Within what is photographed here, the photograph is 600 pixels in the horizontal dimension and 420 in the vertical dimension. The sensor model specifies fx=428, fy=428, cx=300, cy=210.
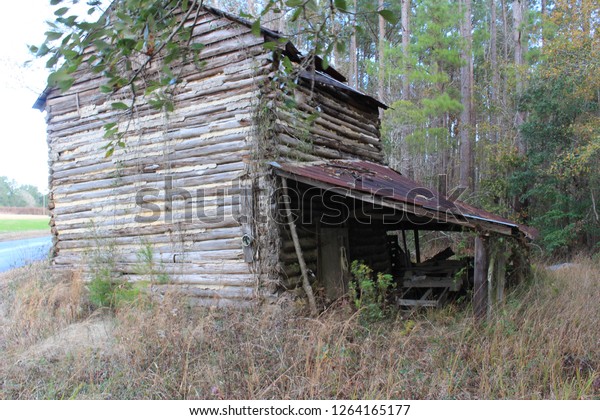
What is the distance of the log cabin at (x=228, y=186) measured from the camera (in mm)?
6926

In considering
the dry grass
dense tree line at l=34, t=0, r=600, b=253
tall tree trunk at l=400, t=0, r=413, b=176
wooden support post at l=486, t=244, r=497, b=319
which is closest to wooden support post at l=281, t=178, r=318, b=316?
the dry grass

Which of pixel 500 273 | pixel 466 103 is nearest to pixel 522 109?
pixel 466 103

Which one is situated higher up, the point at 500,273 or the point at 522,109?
the point at 522,109

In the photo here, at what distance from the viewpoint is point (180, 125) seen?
789 centimetres

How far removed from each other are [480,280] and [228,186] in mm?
4211

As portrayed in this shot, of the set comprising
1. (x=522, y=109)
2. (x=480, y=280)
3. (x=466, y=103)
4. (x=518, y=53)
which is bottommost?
(x=480, y=280)

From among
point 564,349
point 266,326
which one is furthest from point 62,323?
point 564,349

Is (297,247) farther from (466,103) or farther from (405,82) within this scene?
(466,103)

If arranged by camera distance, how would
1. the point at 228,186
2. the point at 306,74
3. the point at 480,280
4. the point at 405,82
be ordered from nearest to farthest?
the point at 480,280 < the point at 228,186 < the point at 306,74 < the point at 405,82

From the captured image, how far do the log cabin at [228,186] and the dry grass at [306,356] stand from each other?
3.13ft

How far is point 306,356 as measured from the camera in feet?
15.3

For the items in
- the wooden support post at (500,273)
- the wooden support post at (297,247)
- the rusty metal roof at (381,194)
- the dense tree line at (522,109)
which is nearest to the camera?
the rusty metal roof at (381,194)

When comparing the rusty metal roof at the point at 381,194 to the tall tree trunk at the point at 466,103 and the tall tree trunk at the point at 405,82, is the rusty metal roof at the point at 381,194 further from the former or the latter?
the tall tree trunk at the point at 405,82

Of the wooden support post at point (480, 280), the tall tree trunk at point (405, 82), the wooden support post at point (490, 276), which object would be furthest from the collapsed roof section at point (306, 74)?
the tall tree trunk at point (405, 82)
